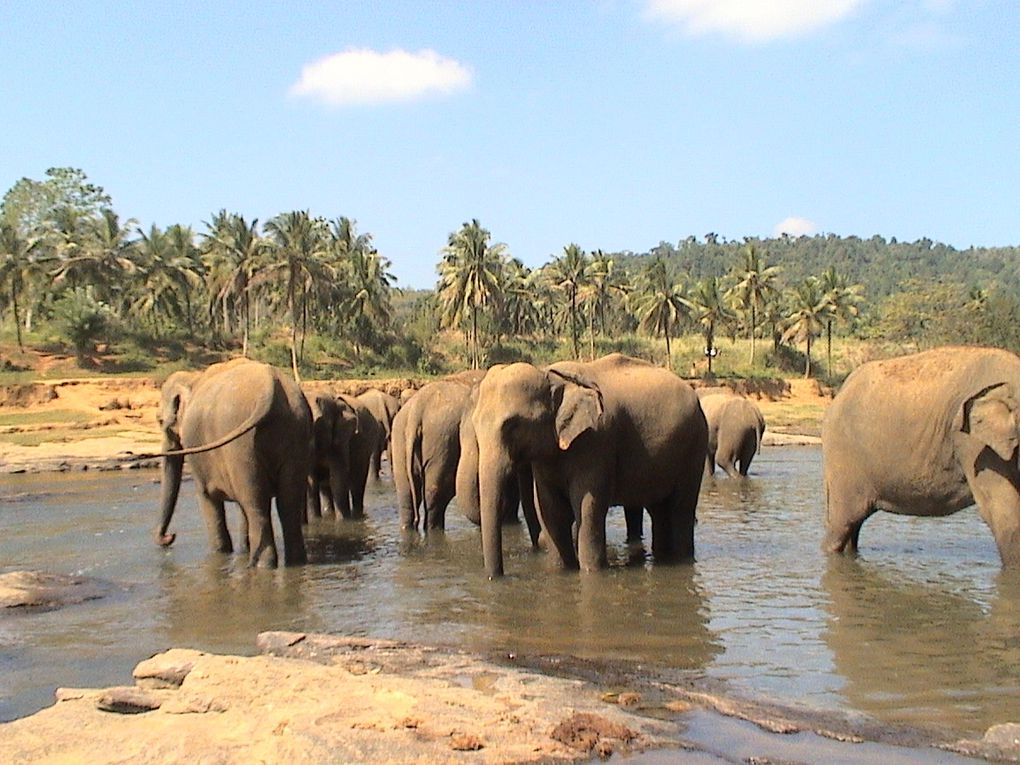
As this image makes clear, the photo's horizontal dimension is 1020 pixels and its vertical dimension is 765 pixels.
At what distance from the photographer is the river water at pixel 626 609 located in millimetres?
7754

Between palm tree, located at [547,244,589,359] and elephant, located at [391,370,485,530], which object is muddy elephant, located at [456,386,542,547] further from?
palm tree, located at [547,244,589,359]

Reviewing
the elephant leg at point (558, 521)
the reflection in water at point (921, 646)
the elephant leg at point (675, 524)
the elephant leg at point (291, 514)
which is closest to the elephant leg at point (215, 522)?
the elephant leg at point (291, 514)

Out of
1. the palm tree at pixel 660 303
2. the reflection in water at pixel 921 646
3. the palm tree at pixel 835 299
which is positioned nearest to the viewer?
the reflection in water at pixel 921 646

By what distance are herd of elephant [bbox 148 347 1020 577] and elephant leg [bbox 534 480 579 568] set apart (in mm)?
15

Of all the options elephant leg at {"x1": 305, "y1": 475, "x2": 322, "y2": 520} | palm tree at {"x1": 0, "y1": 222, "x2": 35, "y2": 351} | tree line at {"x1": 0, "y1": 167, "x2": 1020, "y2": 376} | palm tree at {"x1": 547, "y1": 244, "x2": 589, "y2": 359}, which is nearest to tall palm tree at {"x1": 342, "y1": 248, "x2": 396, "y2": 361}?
tree line at {"x1": 0, "y1": 167, "x2": 1020, "y2": 376}

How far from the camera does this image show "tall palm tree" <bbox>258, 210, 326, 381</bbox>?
6328 cm

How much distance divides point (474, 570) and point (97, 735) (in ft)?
23.1

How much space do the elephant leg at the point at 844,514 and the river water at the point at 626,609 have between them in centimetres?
30

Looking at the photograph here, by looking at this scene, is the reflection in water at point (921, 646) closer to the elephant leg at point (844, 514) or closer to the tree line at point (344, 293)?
the elephant leg at point (844, 514)

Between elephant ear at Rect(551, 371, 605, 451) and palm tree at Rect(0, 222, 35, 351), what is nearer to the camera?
elephant ear at Rect(551, 371, 605, 451)

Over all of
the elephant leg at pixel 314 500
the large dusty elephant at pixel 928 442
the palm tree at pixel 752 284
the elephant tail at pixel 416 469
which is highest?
the palm tree at pixel 752 284

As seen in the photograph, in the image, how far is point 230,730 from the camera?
578cm

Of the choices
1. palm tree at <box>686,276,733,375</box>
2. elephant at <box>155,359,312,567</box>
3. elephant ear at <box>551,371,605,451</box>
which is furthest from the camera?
palm tree at <box>686,276,733,375</box>

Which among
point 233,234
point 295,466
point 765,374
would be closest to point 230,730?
point 295,466
